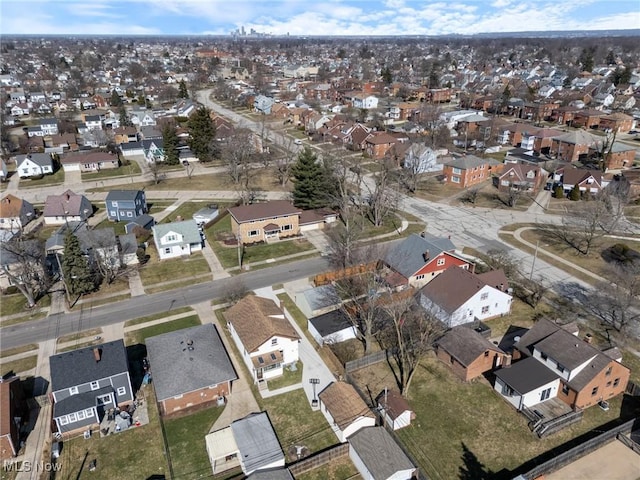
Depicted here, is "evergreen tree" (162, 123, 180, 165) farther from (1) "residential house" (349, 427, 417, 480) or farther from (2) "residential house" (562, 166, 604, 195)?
(1) "residential house" (349, 427, 417, 480)

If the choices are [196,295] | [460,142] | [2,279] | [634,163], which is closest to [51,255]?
[2,279]

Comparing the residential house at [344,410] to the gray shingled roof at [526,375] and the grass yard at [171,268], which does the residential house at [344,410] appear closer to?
the gray shingled roof at [526,375]

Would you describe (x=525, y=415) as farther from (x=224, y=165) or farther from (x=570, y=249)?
(x=224, y=165)

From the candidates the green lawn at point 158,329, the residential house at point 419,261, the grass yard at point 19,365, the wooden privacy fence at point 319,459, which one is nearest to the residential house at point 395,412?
the wooden privacy fence at point 319,459

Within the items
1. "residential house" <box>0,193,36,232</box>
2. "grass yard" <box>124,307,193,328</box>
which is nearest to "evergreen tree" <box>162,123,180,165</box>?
"residential house" <box>0,193,36,232</box>

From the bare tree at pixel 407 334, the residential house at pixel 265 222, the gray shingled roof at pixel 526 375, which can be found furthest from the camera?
the residential house at pixel 265 222
